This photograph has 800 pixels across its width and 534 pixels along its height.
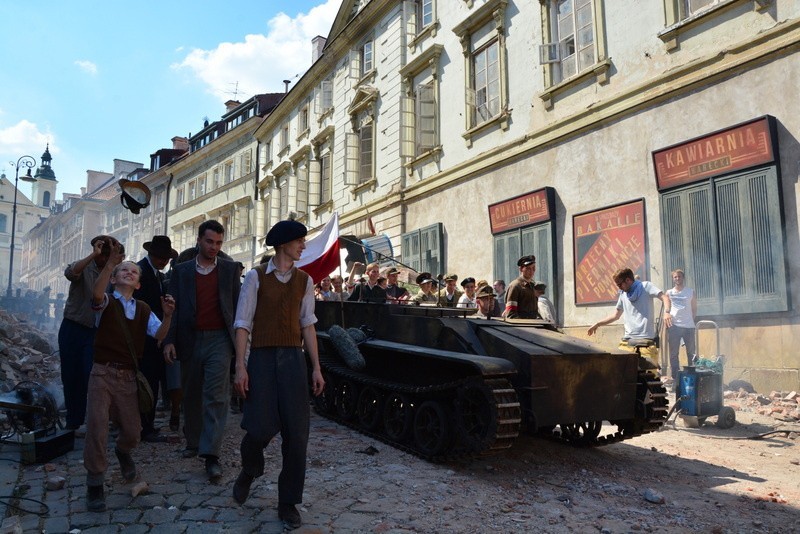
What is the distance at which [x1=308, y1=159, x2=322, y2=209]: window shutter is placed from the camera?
2362 cm

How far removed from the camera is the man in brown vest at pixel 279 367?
3697 millimetres

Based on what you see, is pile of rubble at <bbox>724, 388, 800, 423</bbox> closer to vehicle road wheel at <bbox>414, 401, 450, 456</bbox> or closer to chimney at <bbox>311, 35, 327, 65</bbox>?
vehicle road wheel at <bbox>414, 401, 450, 456</bbox>

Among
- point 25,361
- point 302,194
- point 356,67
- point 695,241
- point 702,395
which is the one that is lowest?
point 702,395

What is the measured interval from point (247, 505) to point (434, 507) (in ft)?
4.02

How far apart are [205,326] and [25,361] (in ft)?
25.6

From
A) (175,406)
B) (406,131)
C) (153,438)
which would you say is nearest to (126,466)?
(153,438)

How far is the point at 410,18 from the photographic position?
58.5ft

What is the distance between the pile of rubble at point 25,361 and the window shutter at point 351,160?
1011 centimetres

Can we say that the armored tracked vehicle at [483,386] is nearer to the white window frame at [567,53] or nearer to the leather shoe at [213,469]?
the leather shoe at [213,469]

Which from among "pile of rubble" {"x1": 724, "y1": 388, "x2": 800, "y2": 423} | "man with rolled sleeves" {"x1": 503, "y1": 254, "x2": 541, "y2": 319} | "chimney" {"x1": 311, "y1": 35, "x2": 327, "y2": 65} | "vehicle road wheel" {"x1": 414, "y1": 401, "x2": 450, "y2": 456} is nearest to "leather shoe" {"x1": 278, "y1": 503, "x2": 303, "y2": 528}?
"vehicle road wheel" {"x1": 414, "y1": 401, "x2": 450, "y2": 456}

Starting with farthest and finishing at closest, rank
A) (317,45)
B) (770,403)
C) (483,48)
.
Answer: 1. (317,45)
2. (483,48)
3. (770,403)

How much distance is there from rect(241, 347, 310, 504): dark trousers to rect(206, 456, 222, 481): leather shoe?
83 centimetres

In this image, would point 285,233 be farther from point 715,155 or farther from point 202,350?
point 715,155

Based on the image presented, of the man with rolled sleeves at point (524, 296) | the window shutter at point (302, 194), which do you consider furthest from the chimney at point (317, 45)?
the man with rolled sleeves at point (524, 296)
